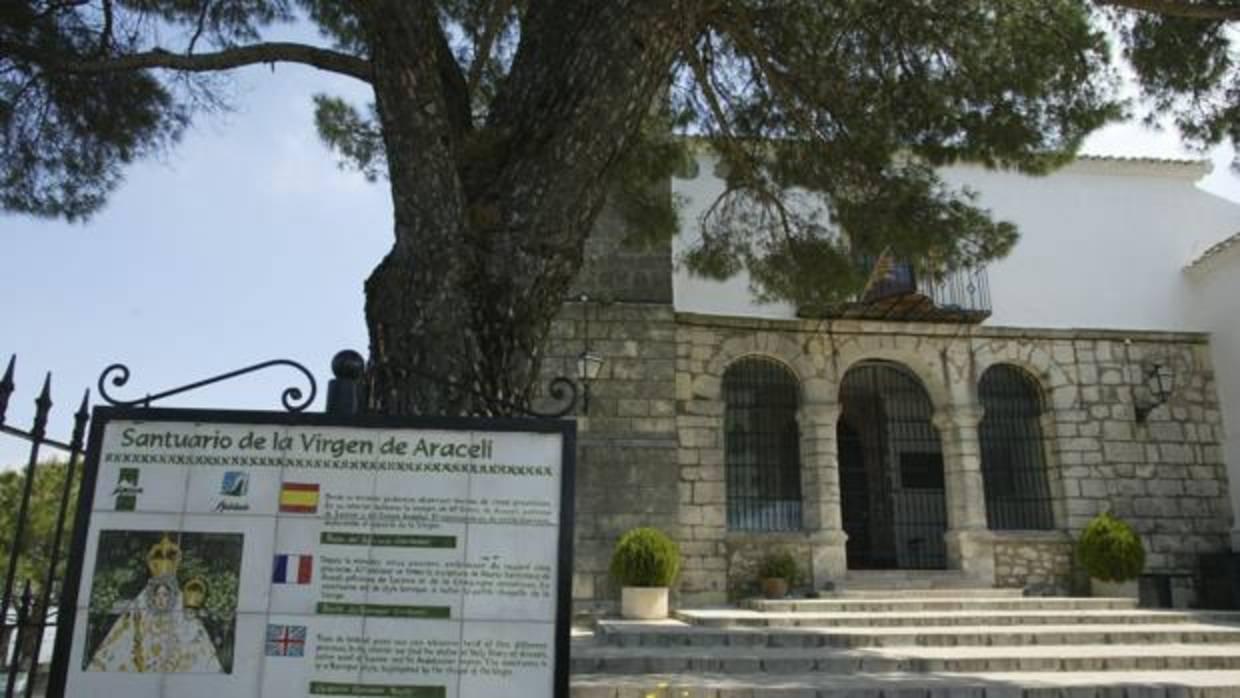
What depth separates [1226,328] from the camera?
11445mm

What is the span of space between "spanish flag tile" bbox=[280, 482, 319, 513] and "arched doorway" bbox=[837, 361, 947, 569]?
10.4 m

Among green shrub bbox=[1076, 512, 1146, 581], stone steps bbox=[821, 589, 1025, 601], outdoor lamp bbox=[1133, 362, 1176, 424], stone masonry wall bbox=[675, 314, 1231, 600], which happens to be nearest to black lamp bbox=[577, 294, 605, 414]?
stone masonry wall bbox=[675, 314, 1231, 600]

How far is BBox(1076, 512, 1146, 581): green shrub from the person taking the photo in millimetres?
9977

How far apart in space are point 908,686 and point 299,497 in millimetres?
4643

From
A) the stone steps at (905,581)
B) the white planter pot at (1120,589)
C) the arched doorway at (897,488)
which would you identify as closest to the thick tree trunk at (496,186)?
the stone steps at (905,581)

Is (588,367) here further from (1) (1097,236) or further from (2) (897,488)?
(1) (1097,236)

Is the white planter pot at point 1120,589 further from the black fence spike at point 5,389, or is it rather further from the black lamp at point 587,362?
the black fence spike at point 5,389

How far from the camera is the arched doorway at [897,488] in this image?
1156cm

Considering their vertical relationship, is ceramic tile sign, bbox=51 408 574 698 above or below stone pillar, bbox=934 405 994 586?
below

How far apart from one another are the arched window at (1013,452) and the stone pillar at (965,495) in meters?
0.28

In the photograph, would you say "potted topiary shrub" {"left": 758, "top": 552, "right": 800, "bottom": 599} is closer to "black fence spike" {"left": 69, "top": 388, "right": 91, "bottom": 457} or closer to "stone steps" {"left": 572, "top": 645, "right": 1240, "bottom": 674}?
"stone steps" {"left": 572, "top": 645, "right": 1240, "bottom": 674}

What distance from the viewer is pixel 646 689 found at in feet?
18.6

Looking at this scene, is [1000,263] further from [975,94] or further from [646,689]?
[646,689]

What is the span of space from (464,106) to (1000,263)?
9.78 m
